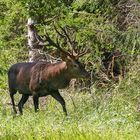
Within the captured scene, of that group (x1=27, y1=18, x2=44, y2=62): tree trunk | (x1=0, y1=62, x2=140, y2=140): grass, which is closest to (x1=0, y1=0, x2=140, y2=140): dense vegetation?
(x1=0, y1=62, x2=140, y2=140): grass

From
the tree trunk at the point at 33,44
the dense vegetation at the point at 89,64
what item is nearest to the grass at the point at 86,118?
the dense vegetation at the point at 89,64

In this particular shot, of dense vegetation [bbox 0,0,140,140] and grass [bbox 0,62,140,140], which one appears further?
dense vegetation [bbox 0,0,140,140]

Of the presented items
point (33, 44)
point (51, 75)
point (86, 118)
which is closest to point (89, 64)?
point (33, 44)

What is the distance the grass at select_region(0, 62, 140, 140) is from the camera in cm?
924

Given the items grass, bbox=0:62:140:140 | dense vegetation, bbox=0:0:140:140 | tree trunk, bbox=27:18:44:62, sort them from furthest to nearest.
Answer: tree trunk, bbox=27:18:44:62 → dense vegetation, bbox=0:0:140:140 → grass, bbox=0:62:140:140

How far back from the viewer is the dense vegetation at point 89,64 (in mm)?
10203

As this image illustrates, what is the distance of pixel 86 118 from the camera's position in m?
11.7

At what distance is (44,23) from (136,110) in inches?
256

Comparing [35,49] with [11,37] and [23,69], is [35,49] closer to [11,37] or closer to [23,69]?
[11,37]

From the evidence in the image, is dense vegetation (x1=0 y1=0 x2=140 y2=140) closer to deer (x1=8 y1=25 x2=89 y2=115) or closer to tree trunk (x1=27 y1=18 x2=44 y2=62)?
tree trunk (x1=27 y1=18 x2=44 y2=62)

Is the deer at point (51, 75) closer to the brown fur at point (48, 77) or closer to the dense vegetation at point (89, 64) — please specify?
the brown fur at point (48, 77)

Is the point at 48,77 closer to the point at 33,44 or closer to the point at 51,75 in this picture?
the point at 51,75

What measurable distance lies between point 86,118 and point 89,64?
6.08 m

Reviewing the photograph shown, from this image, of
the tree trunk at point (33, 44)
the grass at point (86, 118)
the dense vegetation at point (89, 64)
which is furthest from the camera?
the tree trunk at point (33, 44)
